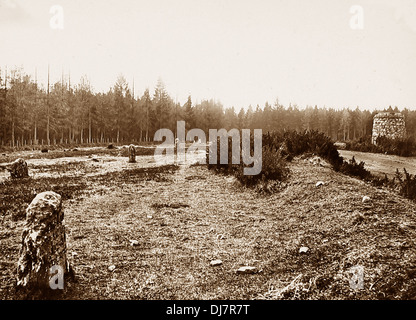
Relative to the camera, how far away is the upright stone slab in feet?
11.4

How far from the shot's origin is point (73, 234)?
572cm

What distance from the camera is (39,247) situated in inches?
137

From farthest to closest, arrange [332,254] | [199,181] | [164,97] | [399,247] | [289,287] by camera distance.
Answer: [164,97] < [199,181] < [332,254] < [399,247] < [289,287]

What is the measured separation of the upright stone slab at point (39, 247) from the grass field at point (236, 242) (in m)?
0.25

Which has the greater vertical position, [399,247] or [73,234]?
[399,247]

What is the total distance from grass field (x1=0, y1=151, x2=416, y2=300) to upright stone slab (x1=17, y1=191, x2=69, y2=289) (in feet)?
0.83

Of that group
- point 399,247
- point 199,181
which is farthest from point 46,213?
point 199,181

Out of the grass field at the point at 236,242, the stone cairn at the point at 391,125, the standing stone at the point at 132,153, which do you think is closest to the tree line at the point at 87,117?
the stone cairn at the point at 391,125

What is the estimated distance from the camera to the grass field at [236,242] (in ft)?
11.7

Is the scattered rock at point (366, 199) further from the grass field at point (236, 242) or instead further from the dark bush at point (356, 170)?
the dark bush at point (356, 170)

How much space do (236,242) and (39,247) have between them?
320 centimetres

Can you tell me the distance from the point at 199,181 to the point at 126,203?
361 cm
